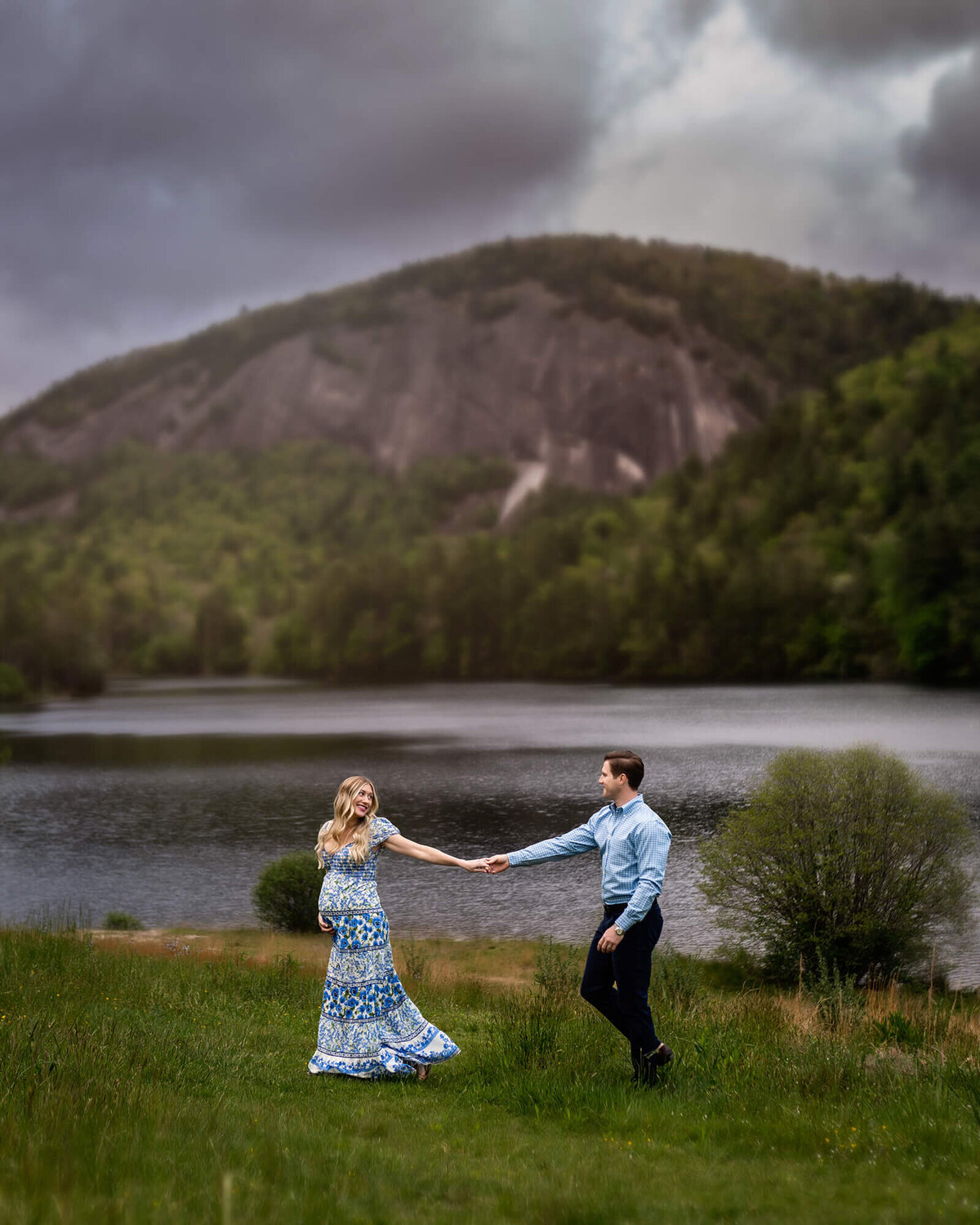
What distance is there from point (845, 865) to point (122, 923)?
602 inches

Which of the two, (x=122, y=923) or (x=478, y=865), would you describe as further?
(x=122, y=923)

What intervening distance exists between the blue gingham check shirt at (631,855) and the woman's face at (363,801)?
1325 millimetres

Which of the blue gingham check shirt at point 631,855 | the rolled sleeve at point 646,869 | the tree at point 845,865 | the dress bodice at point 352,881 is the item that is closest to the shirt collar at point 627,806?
the blue gingham check shirt at point 631,855

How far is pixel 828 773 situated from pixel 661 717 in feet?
152

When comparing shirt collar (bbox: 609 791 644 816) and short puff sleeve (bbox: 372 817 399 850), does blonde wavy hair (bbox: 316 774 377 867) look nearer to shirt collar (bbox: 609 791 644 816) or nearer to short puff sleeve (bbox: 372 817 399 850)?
short puff sleeve (bbox: 372 817 399 850)

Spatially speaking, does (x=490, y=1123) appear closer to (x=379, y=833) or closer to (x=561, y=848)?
(x=561, y=848)

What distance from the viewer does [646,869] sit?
7.20 meters

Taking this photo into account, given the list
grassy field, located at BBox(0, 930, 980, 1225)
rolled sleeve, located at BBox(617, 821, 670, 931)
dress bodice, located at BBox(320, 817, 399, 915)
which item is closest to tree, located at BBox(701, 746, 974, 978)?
grassy field, located at BBox(0, 930, 980, 1225)

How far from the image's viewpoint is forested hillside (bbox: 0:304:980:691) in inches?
3780

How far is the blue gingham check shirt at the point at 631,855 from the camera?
712 cm

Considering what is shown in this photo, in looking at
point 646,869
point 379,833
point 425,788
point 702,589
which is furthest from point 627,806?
point 702,589

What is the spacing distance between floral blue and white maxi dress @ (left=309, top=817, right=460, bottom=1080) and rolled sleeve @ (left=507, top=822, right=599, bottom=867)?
1081mm

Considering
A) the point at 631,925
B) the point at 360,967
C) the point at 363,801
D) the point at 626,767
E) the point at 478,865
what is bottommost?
the point at 360,967

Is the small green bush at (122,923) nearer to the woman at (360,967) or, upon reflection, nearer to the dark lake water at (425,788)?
the dark lake water at (425,788)
